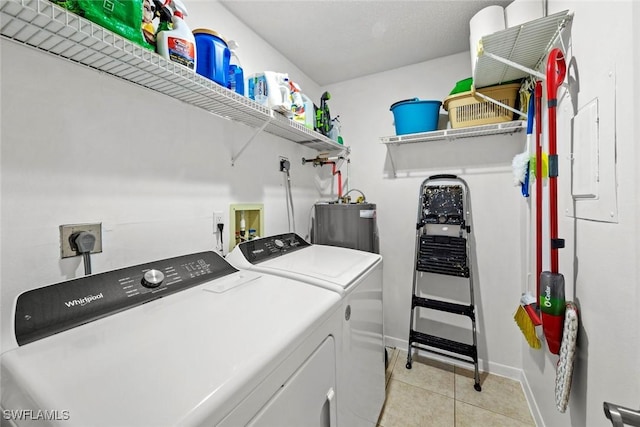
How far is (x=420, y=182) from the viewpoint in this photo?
7.68 feet

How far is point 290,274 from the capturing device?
3.99 feet

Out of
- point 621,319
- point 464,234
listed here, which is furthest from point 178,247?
point 464,234

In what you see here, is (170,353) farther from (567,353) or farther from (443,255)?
(443,255)

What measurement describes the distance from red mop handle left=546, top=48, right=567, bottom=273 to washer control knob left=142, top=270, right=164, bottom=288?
1608 mm

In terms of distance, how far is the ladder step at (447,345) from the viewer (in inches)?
77.3

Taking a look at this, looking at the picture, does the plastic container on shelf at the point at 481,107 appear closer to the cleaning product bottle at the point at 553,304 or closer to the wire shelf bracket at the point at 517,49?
the wire shelf bracket at the point at 517,49

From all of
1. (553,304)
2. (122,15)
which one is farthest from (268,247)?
(553,304)

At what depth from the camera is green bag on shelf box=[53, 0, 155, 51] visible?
0.71 metres

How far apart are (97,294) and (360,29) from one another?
2128mm

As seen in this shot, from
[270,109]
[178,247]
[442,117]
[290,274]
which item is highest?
[442,117]

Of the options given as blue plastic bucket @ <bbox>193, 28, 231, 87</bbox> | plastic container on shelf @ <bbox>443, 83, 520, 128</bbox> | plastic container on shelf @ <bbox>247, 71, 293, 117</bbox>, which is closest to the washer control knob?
blue plastic bucket @ <bbox>193, 28, 231, 87</bbox>

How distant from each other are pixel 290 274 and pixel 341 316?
1.00ft

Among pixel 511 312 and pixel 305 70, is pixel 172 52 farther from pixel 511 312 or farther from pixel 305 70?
pixel 511 312

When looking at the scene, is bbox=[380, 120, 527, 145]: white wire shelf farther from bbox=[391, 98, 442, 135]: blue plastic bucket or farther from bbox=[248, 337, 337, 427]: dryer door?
bbox=[248, 337, 337, 427]: dryer door
